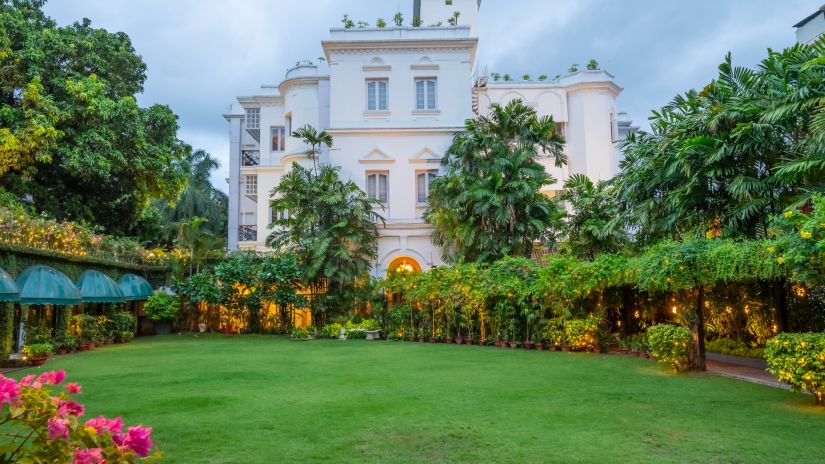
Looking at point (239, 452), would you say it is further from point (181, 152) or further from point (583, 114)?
point (583, 114)

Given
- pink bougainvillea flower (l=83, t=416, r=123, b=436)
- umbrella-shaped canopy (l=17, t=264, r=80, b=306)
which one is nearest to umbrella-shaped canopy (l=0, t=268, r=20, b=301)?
umbrella-shaped canopy (l=17, t=264, r=80, b=306)

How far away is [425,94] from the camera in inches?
926

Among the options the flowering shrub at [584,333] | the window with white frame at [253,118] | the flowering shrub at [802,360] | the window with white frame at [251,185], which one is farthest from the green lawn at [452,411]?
the window with white frame at [253,118]

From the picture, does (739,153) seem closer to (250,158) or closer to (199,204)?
(250,158)

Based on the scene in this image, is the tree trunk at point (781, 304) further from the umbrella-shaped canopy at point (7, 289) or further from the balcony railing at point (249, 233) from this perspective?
the balcony railing at point (249, 233)

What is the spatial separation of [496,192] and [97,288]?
42.0 feet

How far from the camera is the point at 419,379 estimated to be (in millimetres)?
9648

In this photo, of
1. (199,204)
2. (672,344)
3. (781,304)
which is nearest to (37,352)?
(672,344)

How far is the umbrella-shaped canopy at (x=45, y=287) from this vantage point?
45.5 ft

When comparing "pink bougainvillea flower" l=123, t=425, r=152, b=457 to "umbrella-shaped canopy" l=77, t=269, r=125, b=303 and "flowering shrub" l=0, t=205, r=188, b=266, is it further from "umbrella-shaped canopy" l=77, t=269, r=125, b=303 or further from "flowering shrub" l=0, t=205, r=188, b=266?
"umbrella-shaped canopy" l=77, t=269, r=125, b=303

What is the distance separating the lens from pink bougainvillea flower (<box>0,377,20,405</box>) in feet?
7.43

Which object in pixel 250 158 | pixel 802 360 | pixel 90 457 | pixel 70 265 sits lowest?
pixel 802 360

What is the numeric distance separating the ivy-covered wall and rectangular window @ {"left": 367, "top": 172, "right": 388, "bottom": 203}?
906 cm

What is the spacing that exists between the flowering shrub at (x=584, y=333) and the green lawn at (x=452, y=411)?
1447 millimetres
